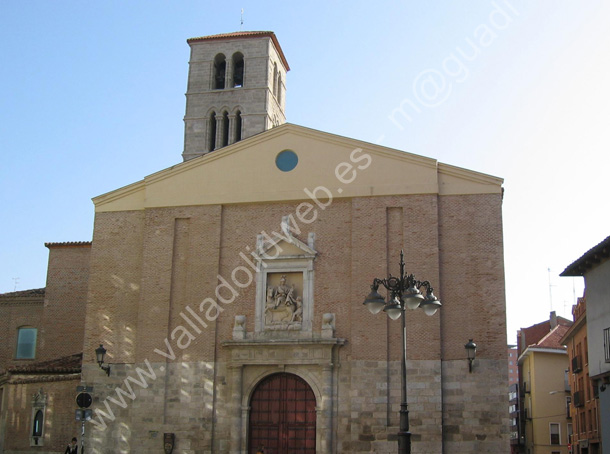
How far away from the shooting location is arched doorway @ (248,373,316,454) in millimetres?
25062

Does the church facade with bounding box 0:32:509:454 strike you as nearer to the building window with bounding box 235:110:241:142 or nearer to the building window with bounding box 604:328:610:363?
the building window with bounding box 604:328:610:363

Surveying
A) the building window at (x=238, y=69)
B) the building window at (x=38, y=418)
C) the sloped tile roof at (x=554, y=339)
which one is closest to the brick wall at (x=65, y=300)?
the building window at (x=38, y=418)

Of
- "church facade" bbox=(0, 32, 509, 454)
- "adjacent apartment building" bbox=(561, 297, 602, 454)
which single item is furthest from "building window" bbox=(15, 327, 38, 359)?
"adjacent apartment building" bbox=(561, 297, 602, 454)

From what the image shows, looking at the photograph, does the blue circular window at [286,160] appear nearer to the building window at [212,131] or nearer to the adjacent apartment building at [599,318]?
the adjacent apartment building at [599,318]

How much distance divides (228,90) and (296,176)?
1799cm

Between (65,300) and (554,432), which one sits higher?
(65,300)

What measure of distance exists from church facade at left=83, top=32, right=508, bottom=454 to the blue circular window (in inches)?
1.9

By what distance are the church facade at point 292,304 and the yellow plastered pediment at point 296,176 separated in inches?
1.9

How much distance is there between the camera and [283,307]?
85.0 ft

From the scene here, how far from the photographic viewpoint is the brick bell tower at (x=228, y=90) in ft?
141

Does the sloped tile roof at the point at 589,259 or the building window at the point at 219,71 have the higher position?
the building window at the point at 219,71

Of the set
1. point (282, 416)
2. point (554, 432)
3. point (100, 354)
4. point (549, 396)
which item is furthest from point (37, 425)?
point (554, 432)

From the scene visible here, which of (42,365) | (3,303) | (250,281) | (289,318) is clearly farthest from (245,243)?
(3,303)

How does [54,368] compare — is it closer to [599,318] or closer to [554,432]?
[599,318]
